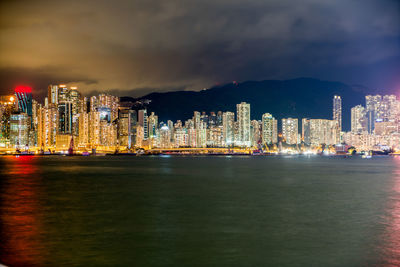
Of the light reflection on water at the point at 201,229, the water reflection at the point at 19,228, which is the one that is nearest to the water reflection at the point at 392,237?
the light reflection on water at the point at 201,229

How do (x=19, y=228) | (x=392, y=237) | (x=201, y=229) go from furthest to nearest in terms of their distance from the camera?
(x=19, y=228)
(x=201, y=229)
(x=392, y=237)

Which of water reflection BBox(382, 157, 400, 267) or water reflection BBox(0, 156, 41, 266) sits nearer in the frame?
water reflection BBox(382, 157, 400, 267)

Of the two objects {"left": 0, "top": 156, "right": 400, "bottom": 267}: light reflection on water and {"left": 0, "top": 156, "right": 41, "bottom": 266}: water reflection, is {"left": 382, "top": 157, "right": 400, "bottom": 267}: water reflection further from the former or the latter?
{"left": 0, "top": 156, "right": 41, "bottom": 266}: water reflection

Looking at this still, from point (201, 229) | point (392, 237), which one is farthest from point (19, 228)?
point (392, 237)

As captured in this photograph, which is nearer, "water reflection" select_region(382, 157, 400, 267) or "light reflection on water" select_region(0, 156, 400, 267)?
"water reflection" select_region(382, 157, 400, 267)

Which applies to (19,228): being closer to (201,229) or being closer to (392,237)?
(201,229)

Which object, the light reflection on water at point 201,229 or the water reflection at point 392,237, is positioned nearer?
the water reflection at point 392,237

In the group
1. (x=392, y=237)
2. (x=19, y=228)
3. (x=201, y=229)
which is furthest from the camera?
(x=19, y=228)

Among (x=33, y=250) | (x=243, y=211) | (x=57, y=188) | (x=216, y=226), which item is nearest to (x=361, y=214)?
(x=243, y=211)

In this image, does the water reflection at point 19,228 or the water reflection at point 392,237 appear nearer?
the water reflection at point 392,237

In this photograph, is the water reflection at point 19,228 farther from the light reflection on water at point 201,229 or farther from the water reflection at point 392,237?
the water reflection at point 392,237

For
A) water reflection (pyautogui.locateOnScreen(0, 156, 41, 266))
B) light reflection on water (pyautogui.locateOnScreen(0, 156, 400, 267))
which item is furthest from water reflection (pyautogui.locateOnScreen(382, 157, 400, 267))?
water reflection (pyautogui.locateOnScreen(0, 156, 41, 266))

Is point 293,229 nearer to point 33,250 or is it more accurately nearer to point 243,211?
point 243,211

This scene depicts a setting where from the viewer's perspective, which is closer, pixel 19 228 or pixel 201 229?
pixel 201 229
